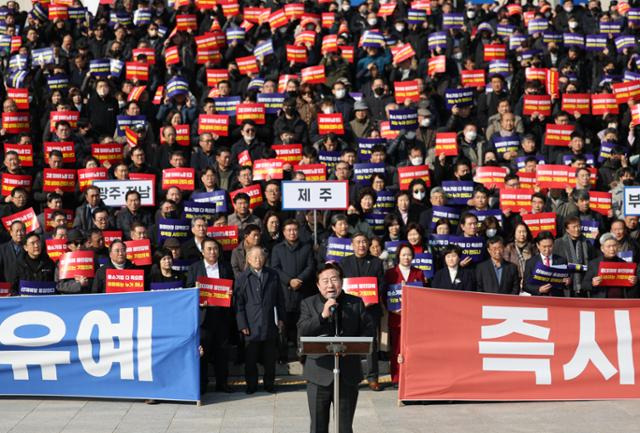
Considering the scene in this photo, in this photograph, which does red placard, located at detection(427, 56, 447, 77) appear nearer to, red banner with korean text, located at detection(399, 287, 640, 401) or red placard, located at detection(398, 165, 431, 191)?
red placard, located at detection(398, 165, 431, 191)

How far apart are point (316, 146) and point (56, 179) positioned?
4.41 m

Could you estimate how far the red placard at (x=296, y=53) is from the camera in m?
23.0

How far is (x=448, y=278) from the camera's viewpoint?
45.4 feet

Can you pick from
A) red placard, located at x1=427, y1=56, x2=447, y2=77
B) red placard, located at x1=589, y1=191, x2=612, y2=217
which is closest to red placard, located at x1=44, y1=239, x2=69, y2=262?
red placard, located at x1=589, y1=191, x2=612, y2=217

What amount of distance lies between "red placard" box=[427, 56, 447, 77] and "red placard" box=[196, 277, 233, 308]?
10.00 m

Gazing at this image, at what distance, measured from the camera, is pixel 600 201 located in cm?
1642

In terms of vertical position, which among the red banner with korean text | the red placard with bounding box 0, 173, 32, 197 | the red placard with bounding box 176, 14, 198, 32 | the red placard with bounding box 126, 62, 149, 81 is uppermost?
the red placard with bounding box 176, 14, 198, 32

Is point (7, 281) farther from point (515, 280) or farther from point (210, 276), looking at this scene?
point (515, 280)

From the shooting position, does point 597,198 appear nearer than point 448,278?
No

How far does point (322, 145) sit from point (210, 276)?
17.9 ft

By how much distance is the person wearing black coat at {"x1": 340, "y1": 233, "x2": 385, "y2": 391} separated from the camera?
45.0ft

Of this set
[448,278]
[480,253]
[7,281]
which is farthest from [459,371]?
[7,281]

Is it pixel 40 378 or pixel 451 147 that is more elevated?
pixel 451 147

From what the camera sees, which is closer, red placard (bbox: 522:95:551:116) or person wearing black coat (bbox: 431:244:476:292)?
person wearing black coat (bbox: 431:244:476:292)
